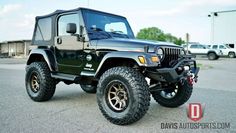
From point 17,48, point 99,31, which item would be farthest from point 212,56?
point 17,48

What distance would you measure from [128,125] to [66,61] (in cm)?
213

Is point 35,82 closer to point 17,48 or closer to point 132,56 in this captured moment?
point 132,56

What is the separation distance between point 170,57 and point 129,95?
44.6 inches

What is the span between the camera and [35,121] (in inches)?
186

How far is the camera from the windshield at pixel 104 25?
5.64 meters

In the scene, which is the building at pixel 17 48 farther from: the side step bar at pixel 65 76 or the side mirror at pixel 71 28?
the side mirror at pixel 71 28

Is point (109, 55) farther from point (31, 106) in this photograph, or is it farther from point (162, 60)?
point (31, 106)

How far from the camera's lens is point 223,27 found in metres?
44.9

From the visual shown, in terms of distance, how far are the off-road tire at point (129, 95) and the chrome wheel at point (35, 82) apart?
2227 millimetres

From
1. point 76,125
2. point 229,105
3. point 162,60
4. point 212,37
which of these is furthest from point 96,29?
point 212,37

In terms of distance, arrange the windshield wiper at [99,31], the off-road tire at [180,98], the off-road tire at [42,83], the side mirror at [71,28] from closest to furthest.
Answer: the side mirror at [71,28] < the windshield wiper at [99,31] < the off-road tire at [180,98] < the off-road tire at [42,83]

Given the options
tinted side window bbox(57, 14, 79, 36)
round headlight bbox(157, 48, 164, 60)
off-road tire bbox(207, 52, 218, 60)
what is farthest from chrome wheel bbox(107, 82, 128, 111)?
off-road tire bbox(207, 52, 218, 60)

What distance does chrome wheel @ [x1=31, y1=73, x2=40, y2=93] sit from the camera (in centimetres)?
651

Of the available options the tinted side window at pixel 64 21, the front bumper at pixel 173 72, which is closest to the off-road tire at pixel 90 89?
the tinted side window at pixel 64 21
